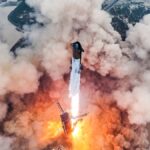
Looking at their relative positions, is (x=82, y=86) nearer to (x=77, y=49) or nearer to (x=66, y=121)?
(x=66, y=121)

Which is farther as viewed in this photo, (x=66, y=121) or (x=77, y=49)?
(x=66, y=121)

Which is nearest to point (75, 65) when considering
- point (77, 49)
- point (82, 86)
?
point (77, 49)

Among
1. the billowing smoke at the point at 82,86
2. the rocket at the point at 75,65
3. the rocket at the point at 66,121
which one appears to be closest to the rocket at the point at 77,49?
the rocket at the point at 75,65

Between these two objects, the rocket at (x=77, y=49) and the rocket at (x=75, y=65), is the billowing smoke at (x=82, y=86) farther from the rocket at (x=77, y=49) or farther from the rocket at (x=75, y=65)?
the rocket at (x=77, y=49)

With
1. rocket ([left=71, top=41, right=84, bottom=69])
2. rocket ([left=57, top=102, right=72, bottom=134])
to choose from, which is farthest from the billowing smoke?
rocket ([left=71, top=41, right=84, bottom=69])

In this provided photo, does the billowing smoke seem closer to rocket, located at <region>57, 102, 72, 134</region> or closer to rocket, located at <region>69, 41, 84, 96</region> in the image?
rocket, located at <region>57, 102, 72, 134</region>

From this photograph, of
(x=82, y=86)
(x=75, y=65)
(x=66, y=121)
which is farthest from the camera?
(x=82, y=86)

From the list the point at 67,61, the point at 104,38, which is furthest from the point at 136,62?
the point at 67,61

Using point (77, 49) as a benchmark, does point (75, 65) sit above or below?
below
